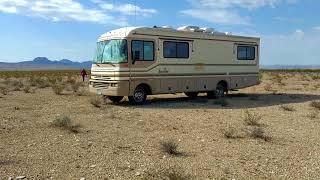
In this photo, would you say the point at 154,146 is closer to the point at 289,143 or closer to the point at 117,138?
the point at 117,138

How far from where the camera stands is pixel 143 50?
19109mm

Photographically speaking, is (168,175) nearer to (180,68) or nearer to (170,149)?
(170,149)

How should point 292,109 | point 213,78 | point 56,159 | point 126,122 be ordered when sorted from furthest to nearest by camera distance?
1. point 213,78
2. point 292,109
3. point 126,122
4. point 56,159

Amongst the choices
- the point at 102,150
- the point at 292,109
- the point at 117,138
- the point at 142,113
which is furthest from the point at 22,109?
the point at 292,109

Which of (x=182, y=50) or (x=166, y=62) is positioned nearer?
(x=166, y=62)

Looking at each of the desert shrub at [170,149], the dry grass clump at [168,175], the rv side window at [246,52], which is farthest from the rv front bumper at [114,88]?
the dry grass clump at [168,175]

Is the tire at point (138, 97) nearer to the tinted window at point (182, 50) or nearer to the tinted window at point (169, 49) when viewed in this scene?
the tinted window at point (169, 49)

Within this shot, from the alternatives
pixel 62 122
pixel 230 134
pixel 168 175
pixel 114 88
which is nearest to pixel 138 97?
pixel 114 88

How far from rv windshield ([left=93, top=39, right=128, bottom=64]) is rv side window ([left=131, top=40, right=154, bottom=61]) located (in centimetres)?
37

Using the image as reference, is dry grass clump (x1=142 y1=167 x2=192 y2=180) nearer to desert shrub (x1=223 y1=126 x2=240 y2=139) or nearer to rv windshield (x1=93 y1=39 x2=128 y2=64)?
desert shrub (x1=223 y1=126 x2=240 y2=139)

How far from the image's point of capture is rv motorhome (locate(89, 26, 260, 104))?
18.7m

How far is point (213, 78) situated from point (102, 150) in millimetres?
13107

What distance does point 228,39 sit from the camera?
23.1 meters

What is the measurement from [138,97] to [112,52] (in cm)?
204
